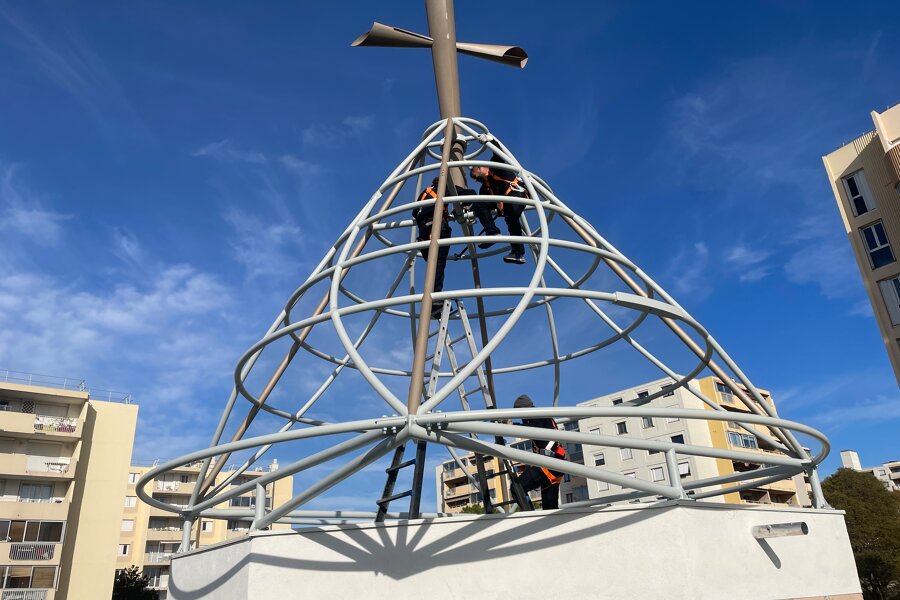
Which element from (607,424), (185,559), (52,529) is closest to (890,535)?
(607,424)

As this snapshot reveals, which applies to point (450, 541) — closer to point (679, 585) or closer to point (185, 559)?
point (679, 585)

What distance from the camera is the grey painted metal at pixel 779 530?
713 centimetres

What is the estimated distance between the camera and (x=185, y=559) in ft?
27.5

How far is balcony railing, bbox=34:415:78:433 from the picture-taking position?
127ft

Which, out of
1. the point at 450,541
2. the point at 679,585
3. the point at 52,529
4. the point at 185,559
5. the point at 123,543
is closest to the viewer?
the point at 679,585

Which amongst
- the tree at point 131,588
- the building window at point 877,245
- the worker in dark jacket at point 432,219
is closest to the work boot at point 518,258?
the worker in dark jacket at point 432,219

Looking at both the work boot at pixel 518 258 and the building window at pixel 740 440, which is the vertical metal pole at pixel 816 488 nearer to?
the work boot at pixel 518 258

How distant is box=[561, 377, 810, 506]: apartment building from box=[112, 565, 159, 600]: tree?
31.1 meters

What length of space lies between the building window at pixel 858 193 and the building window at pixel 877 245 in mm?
995

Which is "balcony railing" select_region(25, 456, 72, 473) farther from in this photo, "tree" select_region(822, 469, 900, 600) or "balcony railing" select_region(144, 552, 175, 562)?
"tree" select_region(822, 469, 900, 600)

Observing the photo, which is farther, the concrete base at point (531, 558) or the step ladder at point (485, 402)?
the step ladder at point (485, 402)

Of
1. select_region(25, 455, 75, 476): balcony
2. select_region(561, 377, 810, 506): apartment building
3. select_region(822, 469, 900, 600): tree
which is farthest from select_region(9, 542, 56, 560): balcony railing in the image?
select_region(822, 469, 900, 600): tree

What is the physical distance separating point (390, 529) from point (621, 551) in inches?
90.9

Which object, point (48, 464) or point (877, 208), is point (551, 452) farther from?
point (48, 464)
